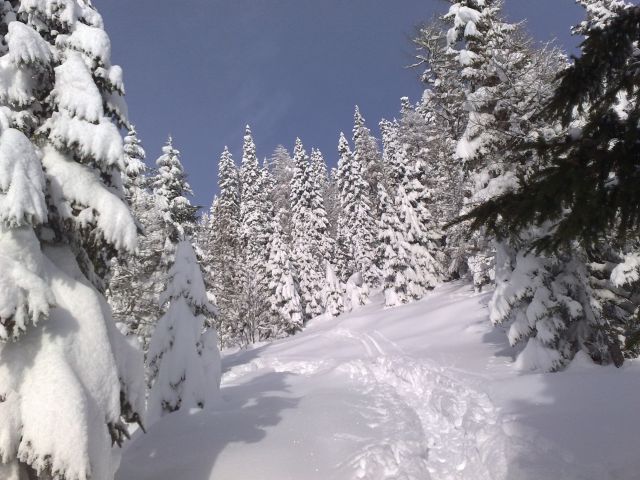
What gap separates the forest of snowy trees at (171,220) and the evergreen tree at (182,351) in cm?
5

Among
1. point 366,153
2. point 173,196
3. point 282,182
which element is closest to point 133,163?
point 173,196

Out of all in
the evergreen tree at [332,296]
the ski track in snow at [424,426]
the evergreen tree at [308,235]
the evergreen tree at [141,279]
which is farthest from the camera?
the evergreen tree at [308,235]

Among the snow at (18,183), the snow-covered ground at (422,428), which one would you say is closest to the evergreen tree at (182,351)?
the snow-covered ground at (422,428)

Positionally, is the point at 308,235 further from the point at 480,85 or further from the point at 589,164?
the point at 589,164

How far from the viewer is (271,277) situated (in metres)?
46.9

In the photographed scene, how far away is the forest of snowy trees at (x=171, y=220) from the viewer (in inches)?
151

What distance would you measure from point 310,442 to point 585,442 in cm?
546

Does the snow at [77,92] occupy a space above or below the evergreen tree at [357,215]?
below

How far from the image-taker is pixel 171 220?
23797 millimetres

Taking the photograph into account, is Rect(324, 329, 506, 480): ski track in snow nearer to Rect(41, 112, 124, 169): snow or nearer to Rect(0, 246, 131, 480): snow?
Rect(0, 246, 131, 480): snow

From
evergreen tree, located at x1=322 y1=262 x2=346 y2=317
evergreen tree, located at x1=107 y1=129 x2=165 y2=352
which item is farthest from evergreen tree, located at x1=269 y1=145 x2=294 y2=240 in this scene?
evergreen tree, located at x1=107 y1=129 x2=165 y2=352

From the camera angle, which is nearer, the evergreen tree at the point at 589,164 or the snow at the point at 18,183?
the evergreen tree at the point at 589,164

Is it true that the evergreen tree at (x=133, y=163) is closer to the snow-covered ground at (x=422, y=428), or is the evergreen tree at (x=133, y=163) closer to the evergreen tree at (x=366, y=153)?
the snow-covered ground at (x=422, y=428)

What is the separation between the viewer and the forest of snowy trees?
384 cm
